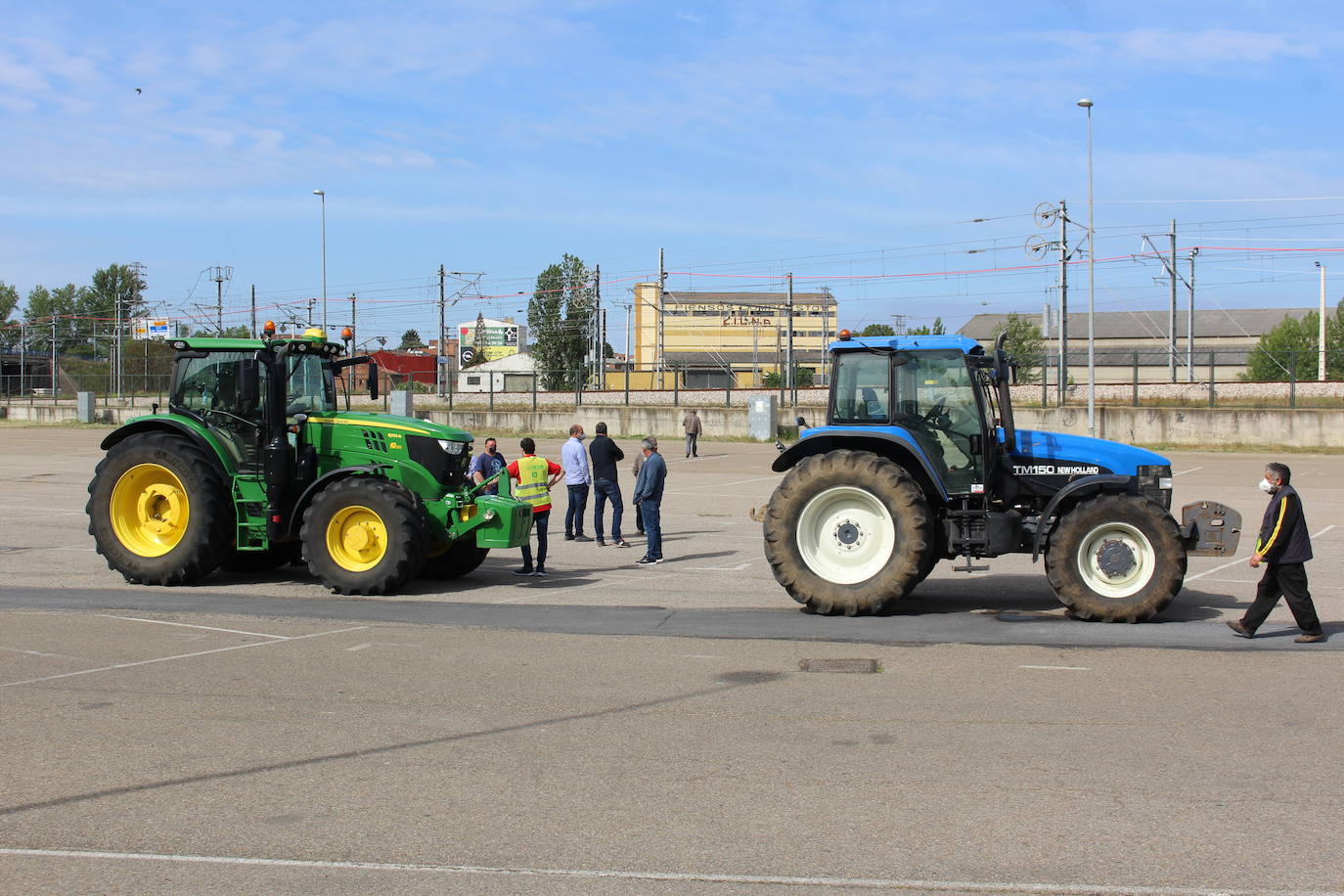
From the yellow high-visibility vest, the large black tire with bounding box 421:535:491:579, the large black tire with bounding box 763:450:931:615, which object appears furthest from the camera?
the yellow high-visibility vest

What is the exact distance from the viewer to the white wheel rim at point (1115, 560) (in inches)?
423

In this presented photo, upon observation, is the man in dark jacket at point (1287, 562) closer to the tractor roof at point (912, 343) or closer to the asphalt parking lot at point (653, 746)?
the asphalt parking lot at point (653, 746)

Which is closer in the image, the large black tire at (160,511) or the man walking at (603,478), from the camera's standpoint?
the large black tire at (160,511)

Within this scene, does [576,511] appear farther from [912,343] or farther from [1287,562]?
[1287,562]

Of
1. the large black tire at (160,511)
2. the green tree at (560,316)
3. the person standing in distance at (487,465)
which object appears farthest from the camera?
the green tree at (560,316)

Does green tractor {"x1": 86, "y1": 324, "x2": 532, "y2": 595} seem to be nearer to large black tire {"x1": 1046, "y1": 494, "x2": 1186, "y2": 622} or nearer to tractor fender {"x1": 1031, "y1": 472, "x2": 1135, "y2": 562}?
tractor fender {"x1": 1031, "y1": 472, "x2": 1135, "y2": 562}

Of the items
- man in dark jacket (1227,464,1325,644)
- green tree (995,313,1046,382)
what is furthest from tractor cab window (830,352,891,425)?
green tree (995,313,1046,382)

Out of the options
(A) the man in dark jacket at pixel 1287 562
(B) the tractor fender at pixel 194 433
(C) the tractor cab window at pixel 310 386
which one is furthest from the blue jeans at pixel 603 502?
(A) the man in dark jacket at pixel 1287 562

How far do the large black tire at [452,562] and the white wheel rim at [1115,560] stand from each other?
6659 millimetres

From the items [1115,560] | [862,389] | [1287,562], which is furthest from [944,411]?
[1287,562]

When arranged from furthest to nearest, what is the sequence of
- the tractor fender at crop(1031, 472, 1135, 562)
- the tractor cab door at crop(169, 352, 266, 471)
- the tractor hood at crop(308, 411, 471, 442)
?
the tractor cab door at crop(169, 352, 266, 471) < the tractor hood at crop(308, 411, 471, 442) < the tractor fender at crop(1031, 472, 1135, 562)

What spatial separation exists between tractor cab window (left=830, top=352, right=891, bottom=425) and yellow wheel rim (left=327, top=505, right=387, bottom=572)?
4860 mm

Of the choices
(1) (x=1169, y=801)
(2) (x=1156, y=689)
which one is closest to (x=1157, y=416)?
(2) (x=1156, y=689)

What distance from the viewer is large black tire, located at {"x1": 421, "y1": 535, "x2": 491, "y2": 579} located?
14.1 meters
